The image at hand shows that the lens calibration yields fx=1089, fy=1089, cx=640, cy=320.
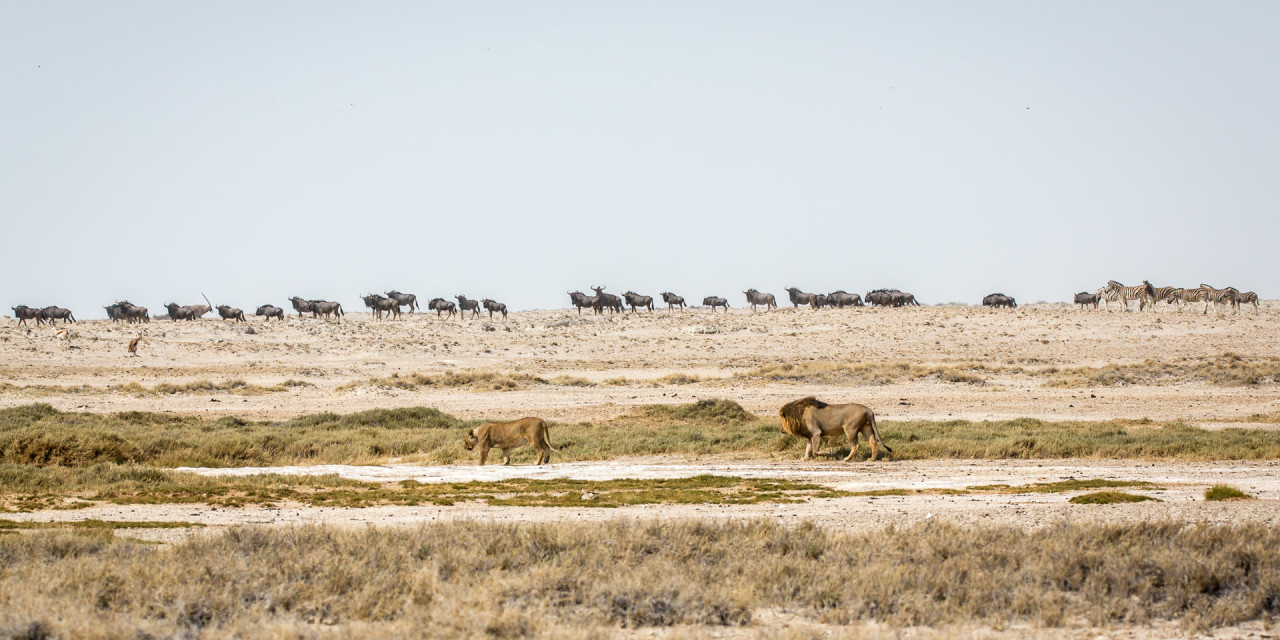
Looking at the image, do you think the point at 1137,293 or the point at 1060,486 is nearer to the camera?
the point at 1060,486

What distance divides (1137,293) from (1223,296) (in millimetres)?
6261

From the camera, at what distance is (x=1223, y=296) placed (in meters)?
73.4

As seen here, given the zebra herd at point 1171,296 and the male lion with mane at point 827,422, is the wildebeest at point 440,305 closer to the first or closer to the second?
the zebra herd at point 1171,296

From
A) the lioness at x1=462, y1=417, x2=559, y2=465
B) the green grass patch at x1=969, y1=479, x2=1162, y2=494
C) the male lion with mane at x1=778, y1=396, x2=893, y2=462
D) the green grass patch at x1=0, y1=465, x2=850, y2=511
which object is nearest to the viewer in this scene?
the green grass patch at x1=0, y1=465, x2=850, y2=511

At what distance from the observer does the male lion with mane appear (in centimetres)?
2055

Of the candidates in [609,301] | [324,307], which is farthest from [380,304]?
[609,301]

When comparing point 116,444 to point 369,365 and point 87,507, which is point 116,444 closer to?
point 87,507

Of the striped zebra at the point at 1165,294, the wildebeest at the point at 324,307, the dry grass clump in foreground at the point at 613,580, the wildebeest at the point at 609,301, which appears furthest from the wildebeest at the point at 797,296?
the dry grass clump in foreground at the point at 613,580

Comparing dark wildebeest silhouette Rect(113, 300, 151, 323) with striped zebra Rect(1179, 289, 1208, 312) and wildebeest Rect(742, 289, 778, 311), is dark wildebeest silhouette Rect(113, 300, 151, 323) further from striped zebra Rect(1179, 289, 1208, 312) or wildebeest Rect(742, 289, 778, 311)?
striped zebra Rect(1179, 289, 1208, 312)

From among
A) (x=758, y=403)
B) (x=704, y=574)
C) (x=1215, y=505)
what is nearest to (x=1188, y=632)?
(x=704, y=574)

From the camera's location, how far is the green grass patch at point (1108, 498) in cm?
1409

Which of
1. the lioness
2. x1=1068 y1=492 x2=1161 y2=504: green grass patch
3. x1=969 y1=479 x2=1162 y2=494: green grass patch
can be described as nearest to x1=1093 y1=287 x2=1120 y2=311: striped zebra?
the lioness

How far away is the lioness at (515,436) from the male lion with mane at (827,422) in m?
4.73

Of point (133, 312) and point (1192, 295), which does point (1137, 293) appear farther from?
point (133, 312)
